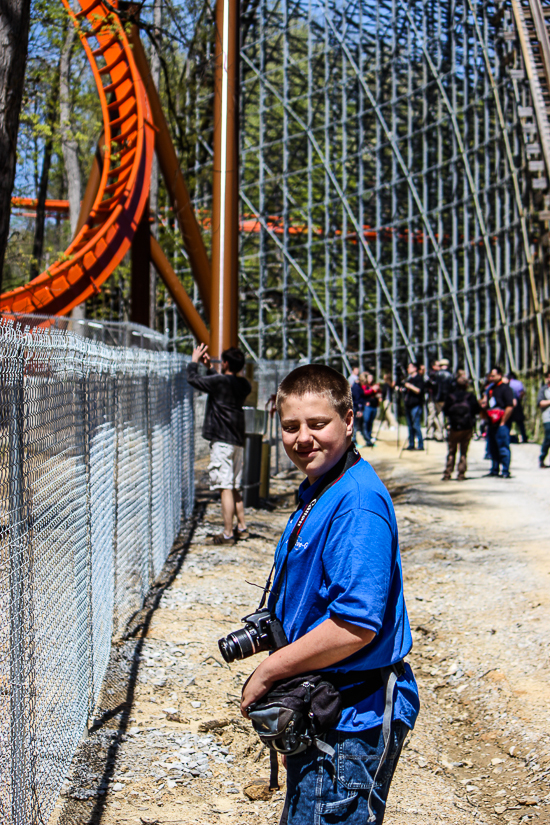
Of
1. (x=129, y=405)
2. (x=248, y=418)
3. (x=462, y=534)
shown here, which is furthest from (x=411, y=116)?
(x=129, y=405)

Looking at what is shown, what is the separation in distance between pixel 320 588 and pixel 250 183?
37.7 meters

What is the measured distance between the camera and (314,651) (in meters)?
2.25

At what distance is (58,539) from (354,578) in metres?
2.00

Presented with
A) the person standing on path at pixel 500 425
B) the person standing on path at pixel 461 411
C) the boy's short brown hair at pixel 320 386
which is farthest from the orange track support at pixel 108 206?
the boy's short brown hair at pixel 320 386

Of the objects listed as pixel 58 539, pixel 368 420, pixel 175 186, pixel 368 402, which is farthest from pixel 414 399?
pixel 58 539

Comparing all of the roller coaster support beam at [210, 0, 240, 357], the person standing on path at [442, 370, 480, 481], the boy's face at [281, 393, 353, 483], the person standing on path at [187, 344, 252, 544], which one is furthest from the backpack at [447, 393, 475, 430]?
the boy's face at [281, 393, 353, 483]

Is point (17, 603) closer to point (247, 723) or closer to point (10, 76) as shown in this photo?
point (247, 723)

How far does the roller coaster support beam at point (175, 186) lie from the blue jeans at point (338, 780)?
41.1ft

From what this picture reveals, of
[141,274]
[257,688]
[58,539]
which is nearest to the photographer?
[257,688]

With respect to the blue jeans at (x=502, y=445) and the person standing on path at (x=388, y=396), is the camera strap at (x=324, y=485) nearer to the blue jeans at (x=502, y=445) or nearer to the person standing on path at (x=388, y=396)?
the blue jeans at (x=502, y=445)

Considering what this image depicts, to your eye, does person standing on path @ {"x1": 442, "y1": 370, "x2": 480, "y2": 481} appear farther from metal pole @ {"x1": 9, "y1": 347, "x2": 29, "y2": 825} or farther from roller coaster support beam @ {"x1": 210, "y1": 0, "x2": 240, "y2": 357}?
metal pole @ {"x1": 9, "y1": 347, "x2": 29, "y2": 825}

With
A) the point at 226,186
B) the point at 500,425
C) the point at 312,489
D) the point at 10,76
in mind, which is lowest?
the point at 500,425

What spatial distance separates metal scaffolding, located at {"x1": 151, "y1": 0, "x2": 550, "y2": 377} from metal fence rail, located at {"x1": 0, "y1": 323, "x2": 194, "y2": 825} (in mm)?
21073

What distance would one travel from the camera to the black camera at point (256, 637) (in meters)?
2.50
